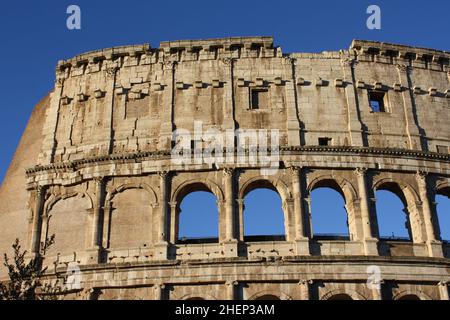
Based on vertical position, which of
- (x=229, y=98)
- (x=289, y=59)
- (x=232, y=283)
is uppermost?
(x=289, y=59)

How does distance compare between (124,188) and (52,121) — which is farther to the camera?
(52,121)

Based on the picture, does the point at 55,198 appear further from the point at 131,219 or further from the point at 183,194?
the point at 183,194

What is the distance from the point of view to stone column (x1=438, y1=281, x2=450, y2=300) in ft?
57.5

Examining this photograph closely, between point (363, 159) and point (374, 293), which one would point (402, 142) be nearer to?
point (363, 159)

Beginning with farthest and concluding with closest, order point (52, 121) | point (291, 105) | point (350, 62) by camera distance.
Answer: point (52, 121) < point (350, 62) < point (291, 105)

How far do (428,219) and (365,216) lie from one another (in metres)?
2.14

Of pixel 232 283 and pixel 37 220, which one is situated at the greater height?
pixel 37 220

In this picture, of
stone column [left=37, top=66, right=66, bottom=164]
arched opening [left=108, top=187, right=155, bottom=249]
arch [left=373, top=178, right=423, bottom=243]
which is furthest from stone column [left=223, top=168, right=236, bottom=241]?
stone column [left=37, top=66, right=66, bottom=164]

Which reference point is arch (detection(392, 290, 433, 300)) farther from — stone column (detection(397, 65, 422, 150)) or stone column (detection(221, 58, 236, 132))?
stone column (detection(221, 58, 236, 132))

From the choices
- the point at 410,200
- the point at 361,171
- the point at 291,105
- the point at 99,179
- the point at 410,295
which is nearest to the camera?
the point at 410,295

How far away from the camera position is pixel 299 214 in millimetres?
18359

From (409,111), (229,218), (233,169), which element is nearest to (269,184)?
(233,169)

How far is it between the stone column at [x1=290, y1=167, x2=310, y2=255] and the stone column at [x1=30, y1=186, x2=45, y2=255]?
27.9ft

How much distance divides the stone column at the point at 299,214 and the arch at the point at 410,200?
255 centimetres
